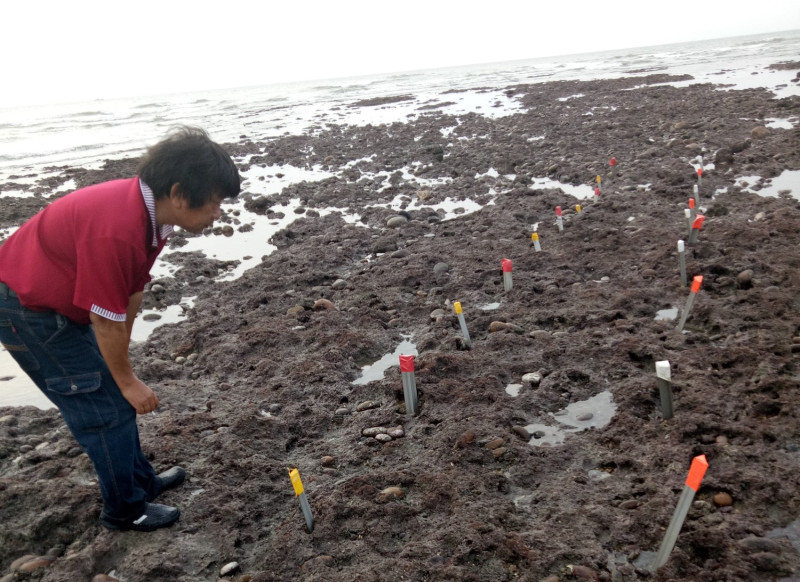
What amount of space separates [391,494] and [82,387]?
73.2 inches

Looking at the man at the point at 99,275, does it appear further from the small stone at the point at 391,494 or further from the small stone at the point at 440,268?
the small stone at the point at 440,268

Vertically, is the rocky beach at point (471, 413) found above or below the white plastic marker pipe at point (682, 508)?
below

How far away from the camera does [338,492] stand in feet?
11.5

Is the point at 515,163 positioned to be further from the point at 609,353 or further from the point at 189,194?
the point at 189,194

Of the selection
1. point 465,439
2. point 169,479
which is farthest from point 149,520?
point 465,439

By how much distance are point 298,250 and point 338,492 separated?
5.69m

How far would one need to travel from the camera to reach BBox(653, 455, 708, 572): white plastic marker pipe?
2.50m

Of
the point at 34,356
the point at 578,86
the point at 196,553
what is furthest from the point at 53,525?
the point at 578,86

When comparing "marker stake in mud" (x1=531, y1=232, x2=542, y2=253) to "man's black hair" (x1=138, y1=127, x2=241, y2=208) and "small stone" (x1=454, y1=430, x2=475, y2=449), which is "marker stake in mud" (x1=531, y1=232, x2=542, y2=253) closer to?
"small stone" (x1=454, y1=430, x2=475, y2=449)

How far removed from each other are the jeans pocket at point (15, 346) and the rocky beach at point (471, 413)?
1.15 meters

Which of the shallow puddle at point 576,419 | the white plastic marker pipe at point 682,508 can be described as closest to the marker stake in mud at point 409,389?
the shallow puddle at point 576,419

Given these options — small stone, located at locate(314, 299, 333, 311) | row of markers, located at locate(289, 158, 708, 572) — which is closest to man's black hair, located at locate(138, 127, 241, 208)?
row of markers, located at locate(289, 158, 708, 572)

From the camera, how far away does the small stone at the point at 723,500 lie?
3.04 meters

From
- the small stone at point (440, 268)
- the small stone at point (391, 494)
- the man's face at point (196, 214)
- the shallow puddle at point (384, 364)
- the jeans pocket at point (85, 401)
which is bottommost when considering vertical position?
the shallow puddle at point (384, 364)
